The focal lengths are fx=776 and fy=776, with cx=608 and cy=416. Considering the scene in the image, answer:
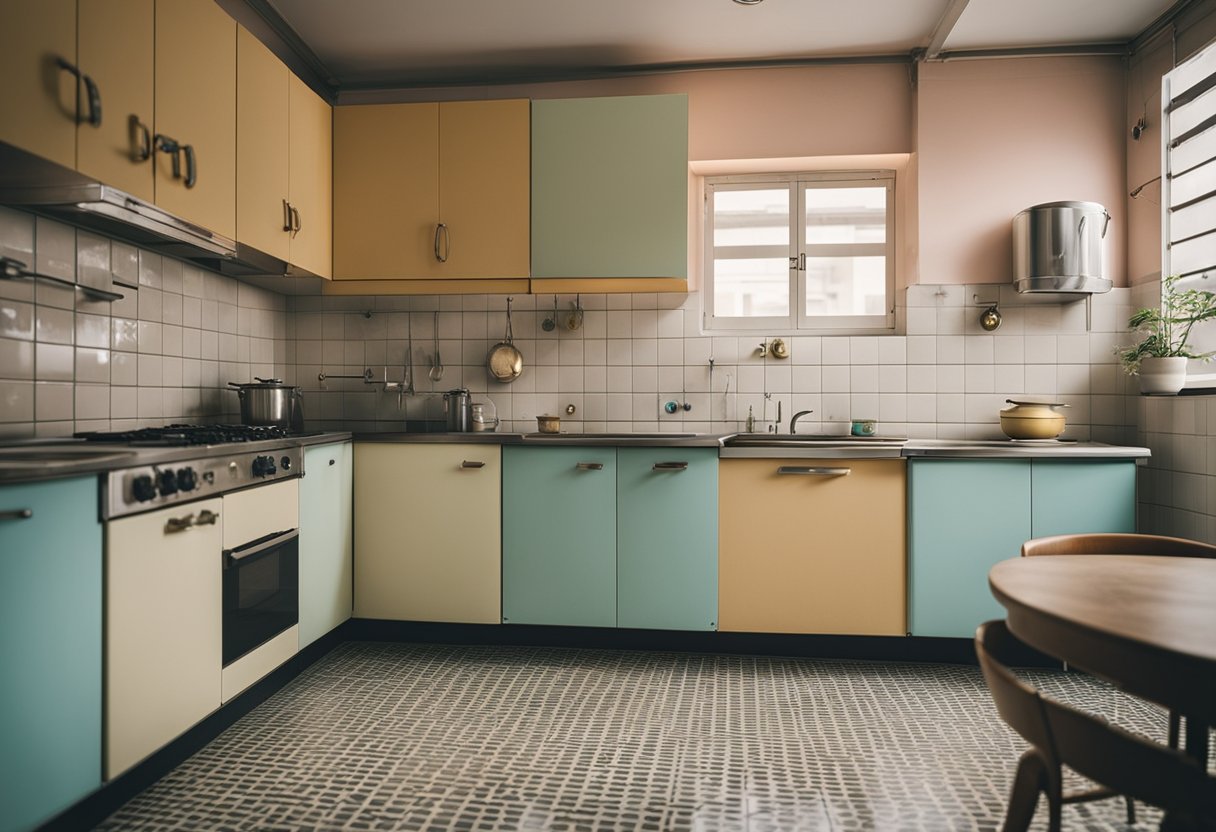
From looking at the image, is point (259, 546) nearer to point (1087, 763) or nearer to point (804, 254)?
point (1087, 763)

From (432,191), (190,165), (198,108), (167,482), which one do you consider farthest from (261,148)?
(167,482)

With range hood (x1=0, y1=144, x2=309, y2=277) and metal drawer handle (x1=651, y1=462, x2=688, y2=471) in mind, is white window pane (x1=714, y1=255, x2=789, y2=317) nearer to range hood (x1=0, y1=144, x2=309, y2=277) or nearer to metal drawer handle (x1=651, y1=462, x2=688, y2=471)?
metal drawer handle (x1=651, y1=462, x2=688, y2=471)

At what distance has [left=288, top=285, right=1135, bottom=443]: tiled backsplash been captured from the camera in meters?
3.57

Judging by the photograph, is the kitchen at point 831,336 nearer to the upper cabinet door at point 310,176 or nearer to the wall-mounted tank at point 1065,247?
the upper cabinet door at point 310,176

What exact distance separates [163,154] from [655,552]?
222 centimetres

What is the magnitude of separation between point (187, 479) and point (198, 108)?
4.11 feet

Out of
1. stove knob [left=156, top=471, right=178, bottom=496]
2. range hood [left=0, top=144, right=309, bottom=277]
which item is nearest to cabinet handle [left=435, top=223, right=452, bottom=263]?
range hood [left=0, top=144, right=309, bottom=277]

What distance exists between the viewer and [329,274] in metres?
3.56

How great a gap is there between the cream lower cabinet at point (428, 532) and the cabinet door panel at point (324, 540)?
0.30ft

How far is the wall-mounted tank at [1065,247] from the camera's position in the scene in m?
3.30

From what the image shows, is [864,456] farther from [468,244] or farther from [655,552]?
[468,244]

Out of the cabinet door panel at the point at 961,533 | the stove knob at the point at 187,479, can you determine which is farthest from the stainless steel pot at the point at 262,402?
the cabinet door panel at the point at 961,533

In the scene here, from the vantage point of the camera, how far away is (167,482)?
82.1 inches

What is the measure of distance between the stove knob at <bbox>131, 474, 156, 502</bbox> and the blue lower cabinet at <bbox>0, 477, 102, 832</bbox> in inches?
4.7
